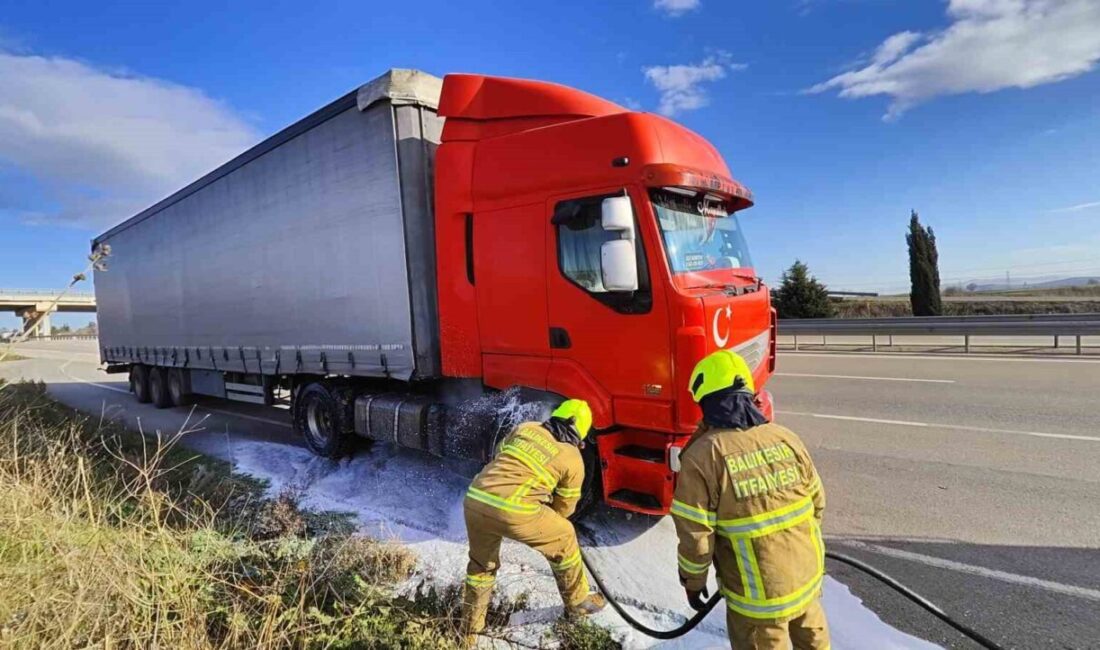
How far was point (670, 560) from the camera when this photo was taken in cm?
376

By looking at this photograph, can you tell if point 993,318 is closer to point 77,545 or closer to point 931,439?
point 931,439

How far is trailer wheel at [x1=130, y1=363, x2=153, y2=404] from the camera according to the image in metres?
11.7

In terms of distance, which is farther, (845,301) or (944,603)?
(845,301)

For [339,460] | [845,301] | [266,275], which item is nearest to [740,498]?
[339,460]

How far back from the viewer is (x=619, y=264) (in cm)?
357

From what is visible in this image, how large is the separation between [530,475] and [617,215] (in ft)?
5.66

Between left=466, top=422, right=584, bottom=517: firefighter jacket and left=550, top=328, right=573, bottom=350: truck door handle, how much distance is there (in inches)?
45.1

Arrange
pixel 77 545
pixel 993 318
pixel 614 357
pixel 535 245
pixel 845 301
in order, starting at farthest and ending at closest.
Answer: pixel 845 301, pixel 993 318, pixel 535 245, pixel 614 357, pixel 77 545

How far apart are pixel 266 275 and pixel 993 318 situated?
53.2 feet

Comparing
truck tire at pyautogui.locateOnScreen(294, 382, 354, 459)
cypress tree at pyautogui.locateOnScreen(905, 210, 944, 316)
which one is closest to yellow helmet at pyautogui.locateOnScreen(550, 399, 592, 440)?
truck tire at pyautogui.locateOnScreen(294, 382, 354, 459)

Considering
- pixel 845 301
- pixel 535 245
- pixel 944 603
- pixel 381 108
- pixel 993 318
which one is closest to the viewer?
pixel 944 603

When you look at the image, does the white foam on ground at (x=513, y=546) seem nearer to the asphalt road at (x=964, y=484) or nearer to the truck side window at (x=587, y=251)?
the asphalt road at (x=964, y=484)

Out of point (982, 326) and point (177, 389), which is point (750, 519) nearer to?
point (177, 389)

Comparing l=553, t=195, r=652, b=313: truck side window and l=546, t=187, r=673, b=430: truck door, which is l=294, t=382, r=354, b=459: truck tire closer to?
l=546, t=187, r=673, b=430: truck door
